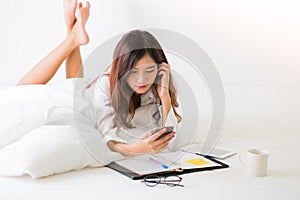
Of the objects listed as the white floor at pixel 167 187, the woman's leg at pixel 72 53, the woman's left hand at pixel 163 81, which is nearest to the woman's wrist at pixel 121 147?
the white floor at pixel 167 187

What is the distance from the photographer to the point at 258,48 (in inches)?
98.3

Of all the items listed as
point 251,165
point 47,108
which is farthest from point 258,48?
point 47,108

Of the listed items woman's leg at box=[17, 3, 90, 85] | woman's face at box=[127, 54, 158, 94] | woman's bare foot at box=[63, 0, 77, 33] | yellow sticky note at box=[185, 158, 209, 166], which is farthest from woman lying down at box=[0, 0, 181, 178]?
woman's bare foot at box=[63, 0, 77, 33]

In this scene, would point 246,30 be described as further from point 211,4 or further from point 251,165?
point 251,165

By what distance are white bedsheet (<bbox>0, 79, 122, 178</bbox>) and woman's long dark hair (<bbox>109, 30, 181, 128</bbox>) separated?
111 mm

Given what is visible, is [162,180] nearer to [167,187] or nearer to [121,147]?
[167,187]

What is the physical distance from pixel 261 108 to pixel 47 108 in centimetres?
122

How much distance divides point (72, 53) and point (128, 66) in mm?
655

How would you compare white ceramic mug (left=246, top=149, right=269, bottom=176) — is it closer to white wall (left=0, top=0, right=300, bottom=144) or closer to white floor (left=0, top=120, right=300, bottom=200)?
white floor (left=0, top=120, right=300, bottom=200)

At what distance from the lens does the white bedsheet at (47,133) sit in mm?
1446

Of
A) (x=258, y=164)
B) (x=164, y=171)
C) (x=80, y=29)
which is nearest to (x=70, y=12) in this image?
(x=80, y=29)

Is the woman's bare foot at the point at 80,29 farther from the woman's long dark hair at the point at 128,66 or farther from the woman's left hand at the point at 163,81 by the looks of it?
the woman's left hand at the point at 163,81

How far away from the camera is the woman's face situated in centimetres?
169

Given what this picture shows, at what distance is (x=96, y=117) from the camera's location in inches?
68.9
